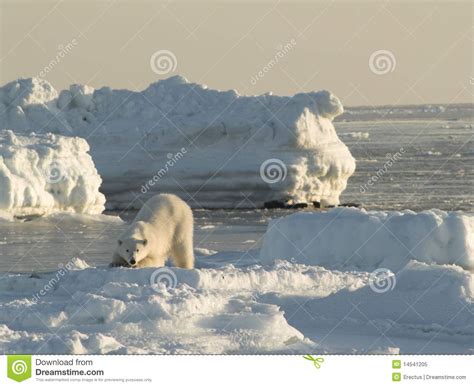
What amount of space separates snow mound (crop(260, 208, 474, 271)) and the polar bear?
2091 millimetres

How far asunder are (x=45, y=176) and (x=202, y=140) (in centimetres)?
726

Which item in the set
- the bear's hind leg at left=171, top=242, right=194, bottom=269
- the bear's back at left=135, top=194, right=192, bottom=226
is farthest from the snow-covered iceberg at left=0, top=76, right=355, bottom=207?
the bear's back at left=135, top=194, right=192, bottom=226

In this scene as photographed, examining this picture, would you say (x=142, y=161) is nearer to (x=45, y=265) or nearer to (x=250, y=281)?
(x=45, y=265)

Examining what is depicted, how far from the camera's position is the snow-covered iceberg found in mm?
26719

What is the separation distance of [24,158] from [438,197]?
11.4 m

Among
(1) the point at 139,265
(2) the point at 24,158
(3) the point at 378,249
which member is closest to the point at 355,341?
(1) the point at 139,265

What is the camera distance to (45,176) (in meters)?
21.3

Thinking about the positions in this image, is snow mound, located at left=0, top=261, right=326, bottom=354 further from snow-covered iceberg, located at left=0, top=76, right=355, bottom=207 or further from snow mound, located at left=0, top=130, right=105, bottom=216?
snow-covered iceberg, located at left=0, top=76, right=355, bottom=207

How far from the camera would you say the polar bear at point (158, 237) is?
1021 cm

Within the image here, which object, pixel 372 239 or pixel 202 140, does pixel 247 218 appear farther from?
pixel 372 239
